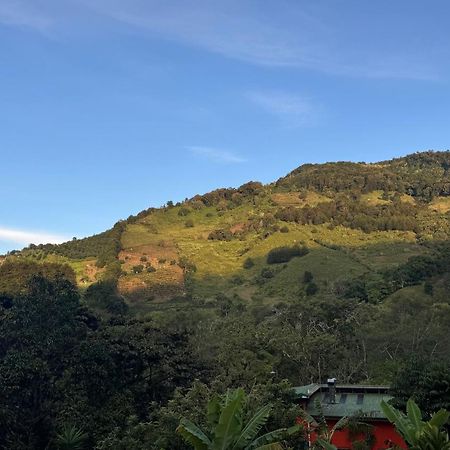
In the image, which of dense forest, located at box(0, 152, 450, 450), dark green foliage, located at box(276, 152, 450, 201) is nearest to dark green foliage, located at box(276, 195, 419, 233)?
dense forest, located at box(0, 152, 450, 450)

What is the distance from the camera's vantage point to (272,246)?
10869 cm

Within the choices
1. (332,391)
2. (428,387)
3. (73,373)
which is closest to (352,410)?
(332,391)

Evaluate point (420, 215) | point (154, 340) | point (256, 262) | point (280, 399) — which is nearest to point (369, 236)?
point (420, 215)

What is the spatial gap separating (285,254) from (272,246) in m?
7.75

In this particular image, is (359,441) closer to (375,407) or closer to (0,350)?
(375,407)

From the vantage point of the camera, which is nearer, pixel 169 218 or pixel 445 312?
pixel 445 312

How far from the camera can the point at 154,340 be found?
34.2m

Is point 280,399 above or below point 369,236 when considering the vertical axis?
below

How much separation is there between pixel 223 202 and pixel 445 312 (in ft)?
292

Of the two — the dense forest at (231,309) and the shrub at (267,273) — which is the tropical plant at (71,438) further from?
the shrub at (267,273)

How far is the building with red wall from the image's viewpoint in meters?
26.7

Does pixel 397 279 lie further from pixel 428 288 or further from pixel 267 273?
pixel 267 273

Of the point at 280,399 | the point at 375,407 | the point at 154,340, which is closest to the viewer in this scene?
the point at 280,399

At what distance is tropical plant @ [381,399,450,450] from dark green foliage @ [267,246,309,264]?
8163 cm
